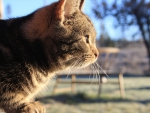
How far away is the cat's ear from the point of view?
912 mm

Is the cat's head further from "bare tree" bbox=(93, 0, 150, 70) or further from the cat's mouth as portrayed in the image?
"bare tree" bbox=(93, 0, 150, 70)

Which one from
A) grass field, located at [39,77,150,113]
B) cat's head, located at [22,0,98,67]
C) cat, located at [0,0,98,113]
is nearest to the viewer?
cat, located at [0,0,98,113]

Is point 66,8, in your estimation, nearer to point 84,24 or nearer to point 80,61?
point 84,24

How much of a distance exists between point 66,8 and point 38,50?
20 centimetres

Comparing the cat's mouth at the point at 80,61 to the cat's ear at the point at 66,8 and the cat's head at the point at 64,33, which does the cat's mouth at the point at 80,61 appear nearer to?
the cat's head at the point at 64,33

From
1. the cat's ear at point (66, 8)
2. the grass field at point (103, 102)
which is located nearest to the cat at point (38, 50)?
the cat's ear at point (66, 8)

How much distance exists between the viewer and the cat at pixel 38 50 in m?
0.83

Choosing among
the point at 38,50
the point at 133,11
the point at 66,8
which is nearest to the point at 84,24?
the point at 66,8

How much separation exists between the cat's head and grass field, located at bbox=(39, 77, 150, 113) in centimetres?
152

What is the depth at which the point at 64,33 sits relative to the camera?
0.95 metres

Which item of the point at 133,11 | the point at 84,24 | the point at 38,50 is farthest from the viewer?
the point at 133,11

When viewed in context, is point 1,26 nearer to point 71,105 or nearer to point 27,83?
point 27,83

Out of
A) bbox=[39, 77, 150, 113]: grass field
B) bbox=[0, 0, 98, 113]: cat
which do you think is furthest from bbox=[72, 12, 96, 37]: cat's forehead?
bbox=[39, 77, 150, 113]: grass field

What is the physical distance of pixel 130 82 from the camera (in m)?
3.64
